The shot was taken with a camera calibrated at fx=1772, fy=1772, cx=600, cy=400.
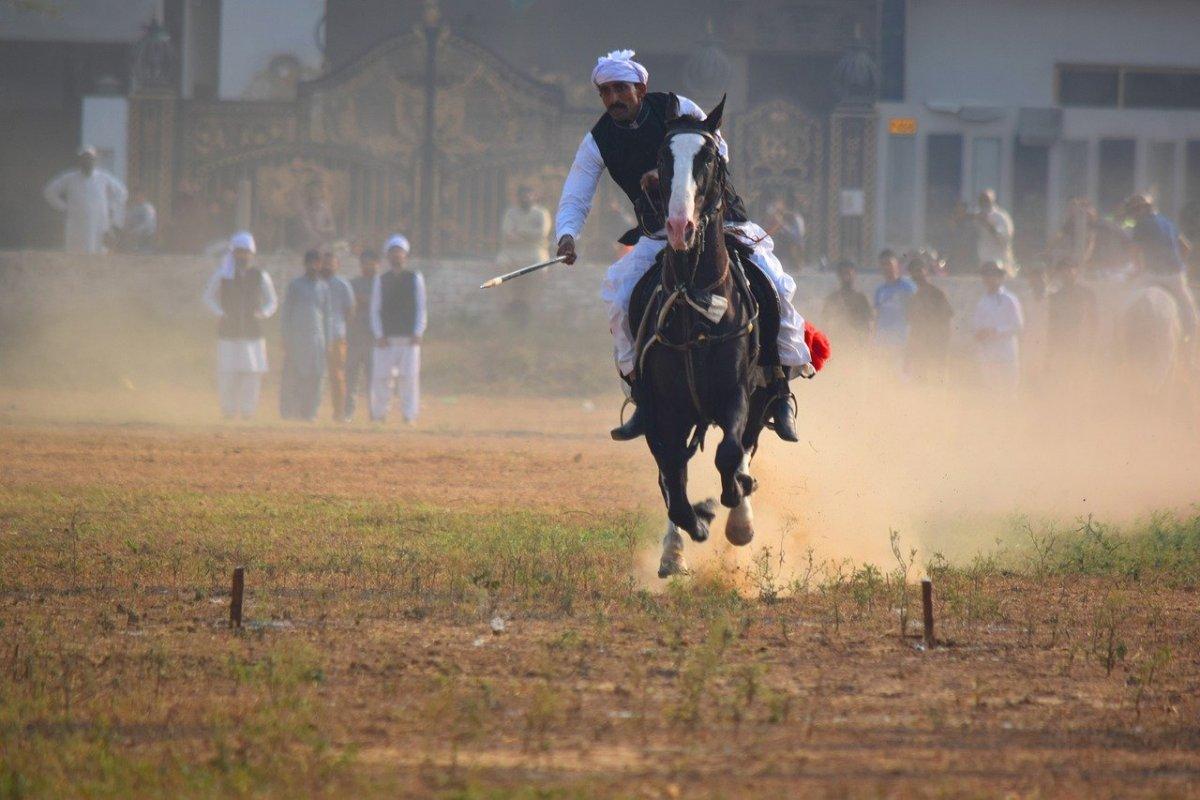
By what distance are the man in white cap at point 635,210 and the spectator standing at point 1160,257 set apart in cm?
1161

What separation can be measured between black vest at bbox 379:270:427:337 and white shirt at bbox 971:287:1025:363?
6739 mm

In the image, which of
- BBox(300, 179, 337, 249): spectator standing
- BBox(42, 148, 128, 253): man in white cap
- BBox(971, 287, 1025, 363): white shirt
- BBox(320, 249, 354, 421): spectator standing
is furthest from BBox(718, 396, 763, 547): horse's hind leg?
BBox(42, 148, 128, 253): man in white cap

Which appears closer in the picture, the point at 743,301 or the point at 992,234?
the point at 743,301

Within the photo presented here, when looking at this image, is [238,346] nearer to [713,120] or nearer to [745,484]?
[745,484]

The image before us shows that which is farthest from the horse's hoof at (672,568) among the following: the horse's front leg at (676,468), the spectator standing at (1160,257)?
the spectator standing at (1160,257)

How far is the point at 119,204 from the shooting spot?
28.5 metres

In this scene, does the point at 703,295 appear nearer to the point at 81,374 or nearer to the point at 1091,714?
the point at 1091,714

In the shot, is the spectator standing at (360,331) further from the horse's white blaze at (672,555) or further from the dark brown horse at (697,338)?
the dark brown horse at (697,338)

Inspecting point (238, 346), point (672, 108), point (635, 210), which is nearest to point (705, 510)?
point (635, 210)

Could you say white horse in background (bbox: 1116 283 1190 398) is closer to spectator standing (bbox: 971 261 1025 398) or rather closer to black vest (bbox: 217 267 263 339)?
spectator standing (bbox: 971 261 1025 398)

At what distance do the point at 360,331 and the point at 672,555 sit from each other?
13561mm

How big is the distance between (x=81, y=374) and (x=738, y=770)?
2178 cm

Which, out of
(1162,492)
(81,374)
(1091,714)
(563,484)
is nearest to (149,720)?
(1091,714)

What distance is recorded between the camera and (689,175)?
7.97m
